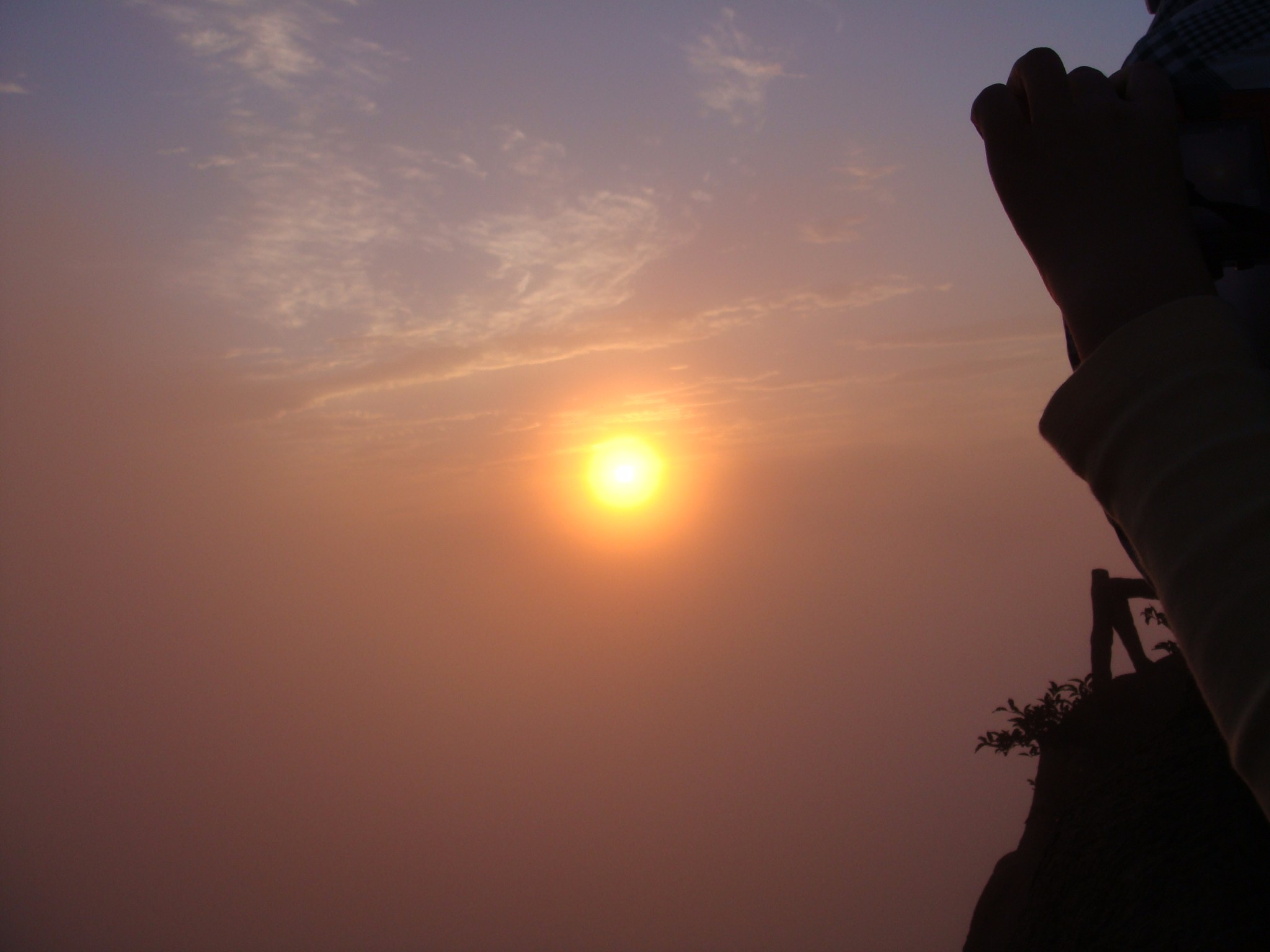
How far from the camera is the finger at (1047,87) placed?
38.2 inches

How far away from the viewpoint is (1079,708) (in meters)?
13.8

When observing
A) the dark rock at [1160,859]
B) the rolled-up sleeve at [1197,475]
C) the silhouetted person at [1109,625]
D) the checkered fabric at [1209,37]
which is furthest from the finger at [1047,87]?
the silhouetted person at [1109,625]

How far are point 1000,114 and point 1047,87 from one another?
60 millimetres

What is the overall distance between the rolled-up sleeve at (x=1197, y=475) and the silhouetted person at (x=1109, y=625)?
15.3 m

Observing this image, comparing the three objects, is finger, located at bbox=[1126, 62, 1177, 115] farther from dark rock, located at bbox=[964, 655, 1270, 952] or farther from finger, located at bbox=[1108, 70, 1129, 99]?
dark rock, located at bbox=[964, 655, 1270, 952]

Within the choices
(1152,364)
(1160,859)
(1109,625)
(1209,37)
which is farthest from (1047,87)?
(1109,625)

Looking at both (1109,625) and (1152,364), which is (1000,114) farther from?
(1109,625)

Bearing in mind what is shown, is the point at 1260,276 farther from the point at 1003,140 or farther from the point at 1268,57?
the point at 1003,140

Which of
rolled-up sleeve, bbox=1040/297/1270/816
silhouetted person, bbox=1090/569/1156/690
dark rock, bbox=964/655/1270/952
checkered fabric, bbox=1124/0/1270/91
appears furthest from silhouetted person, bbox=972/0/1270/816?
silhouetted person, bbox=1090/569/1156/690

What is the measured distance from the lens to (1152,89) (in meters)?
0.95

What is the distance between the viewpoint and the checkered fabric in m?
1.44

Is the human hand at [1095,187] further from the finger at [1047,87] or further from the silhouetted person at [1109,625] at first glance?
the silhouetted person at [1109,625]

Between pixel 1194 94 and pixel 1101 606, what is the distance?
49.7ft

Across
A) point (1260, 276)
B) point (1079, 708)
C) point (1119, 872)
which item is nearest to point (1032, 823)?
point (1079, 708)
